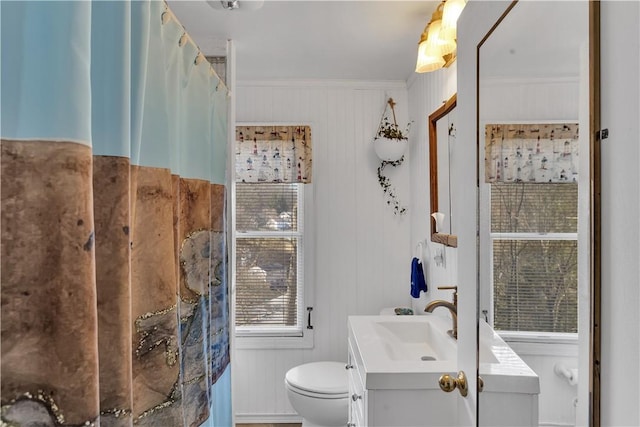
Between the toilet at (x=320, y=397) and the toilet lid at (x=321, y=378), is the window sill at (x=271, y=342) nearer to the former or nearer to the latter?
the toilet lid at (x=321, y=378)

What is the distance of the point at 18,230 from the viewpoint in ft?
2.04

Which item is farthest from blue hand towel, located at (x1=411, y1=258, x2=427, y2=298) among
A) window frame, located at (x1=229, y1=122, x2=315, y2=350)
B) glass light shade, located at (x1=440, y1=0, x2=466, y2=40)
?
glass light shade, located at (x1=440, y1=0, x2=466, y2=40)

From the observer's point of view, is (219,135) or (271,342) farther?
(271,342)

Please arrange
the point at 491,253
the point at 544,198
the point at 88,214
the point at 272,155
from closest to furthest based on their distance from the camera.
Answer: the point at 88,214, the point at 544,198, the point at 491,253, the point at 272,155

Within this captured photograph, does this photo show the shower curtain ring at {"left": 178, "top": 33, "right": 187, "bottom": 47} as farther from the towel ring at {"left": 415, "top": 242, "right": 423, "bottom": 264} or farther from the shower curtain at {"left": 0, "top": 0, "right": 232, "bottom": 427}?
the towel ring at {"left": 415, "top": 242, "right": 423, "bottom": 264}

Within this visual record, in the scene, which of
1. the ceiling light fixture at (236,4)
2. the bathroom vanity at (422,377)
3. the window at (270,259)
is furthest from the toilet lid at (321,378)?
the ceiling light fixture at (236,4)

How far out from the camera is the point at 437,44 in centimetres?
168

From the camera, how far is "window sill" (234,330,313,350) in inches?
118

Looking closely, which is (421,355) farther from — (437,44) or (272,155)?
(272,155)

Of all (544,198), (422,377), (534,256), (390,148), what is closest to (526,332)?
(534,256)

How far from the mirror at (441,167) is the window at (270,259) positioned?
104 cm

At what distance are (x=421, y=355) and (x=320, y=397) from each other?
27.8 inches

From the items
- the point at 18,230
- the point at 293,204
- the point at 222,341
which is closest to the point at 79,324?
the point at 18,230

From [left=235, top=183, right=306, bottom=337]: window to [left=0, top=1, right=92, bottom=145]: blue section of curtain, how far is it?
93.5 inches
